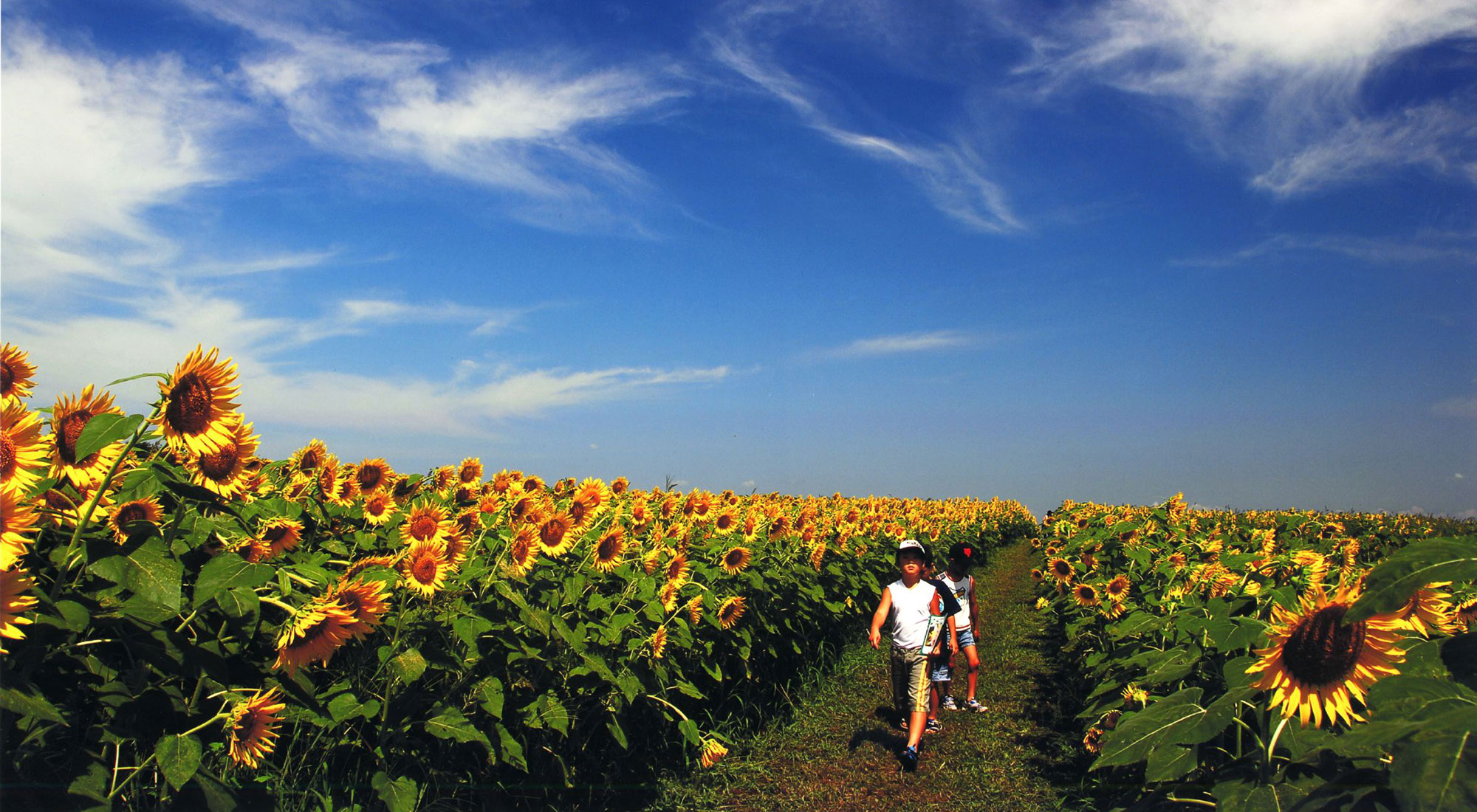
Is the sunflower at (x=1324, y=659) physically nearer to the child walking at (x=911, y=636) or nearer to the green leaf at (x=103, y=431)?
the green leaf at (x=103, y=431)

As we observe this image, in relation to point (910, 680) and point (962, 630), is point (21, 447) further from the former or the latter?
point (962, 630)

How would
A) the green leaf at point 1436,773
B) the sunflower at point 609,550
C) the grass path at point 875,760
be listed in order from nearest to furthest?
the green leaf at point 1436,773 → the sunflower at point 609,550 → the grass path at point 875,760

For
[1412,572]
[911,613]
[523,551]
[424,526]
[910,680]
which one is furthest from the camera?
[911,613]

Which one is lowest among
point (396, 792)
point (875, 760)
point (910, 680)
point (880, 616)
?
point (875, 760)

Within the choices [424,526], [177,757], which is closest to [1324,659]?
[177,757]

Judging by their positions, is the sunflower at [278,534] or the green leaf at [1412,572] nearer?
the green leaf at [1412,572]

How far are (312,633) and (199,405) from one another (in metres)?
0.72

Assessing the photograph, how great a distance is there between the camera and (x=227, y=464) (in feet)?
8.04

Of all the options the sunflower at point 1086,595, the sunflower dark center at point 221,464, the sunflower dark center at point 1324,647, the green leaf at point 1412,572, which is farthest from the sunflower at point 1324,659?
the sunflower at point 1086,595

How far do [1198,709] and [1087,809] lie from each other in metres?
3.88

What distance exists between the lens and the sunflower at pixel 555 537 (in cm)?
399

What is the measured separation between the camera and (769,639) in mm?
7156

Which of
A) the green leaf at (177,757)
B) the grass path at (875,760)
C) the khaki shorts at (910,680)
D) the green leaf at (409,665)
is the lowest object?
the grass path at (875,760)

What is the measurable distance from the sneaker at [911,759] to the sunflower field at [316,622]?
4.54ft
